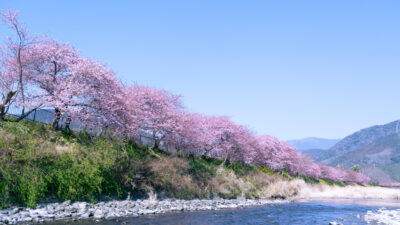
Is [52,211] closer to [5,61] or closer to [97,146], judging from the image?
[97,146]

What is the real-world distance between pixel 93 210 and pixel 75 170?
3.17 m

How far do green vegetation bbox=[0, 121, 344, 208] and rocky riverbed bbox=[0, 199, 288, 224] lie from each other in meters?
0.80

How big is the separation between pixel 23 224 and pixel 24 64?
659 inches

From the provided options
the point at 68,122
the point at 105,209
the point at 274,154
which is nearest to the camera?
the point at 105,209

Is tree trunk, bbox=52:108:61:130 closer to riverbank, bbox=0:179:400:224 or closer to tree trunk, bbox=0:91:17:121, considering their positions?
tree trunk, bbox=0:91:17:121

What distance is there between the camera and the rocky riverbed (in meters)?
17.0

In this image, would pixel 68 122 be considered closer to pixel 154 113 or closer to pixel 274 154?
pixel 154 113

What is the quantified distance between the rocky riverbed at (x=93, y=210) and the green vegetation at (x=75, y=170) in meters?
0.80

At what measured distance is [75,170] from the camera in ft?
70.0

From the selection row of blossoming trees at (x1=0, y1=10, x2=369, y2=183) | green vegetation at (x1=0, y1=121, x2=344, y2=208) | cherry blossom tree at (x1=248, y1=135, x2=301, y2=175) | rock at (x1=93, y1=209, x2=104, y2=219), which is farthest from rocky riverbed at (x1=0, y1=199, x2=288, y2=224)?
cherry blossom tree at (x1=248, y1=135, x2=301, y2=175)

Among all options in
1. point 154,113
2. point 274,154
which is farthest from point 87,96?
point 274,154

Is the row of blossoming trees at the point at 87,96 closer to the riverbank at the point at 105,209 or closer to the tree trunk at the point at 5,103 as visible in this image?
the tree trunk at the point at 5,103

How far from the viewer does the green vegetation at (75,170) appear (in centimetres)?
1889

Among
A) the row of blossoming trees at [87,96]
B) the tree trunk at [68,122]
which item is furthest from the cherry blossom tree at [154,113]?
the tree trunk at [68,122]
